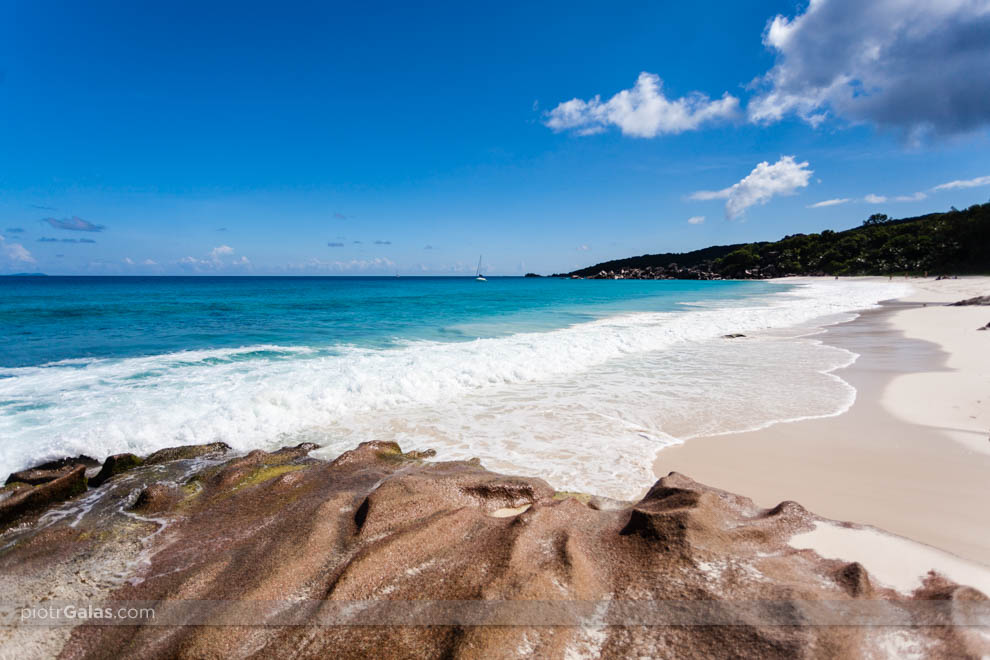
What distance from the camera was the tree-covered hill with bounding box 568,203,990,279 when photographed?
68.4 m

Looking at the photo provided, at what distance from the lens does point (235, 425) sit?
7.48m

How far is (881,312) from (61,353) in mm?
40531

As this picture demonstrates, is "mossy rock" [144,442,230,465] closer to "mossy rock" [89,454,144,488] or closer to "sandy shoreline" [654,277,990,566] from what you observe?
"mossy rock" [89,454,144,488]

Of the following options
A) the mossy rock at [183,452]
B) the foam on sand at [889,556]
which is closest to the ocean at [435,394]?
the mossy rock at [183,452]

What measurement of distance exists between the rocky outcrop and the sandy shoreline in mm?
1687

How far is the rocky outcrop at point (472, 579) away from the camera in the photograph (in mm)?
2121

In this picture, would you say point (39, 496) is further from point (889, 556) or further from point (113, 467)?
point (889, 556)

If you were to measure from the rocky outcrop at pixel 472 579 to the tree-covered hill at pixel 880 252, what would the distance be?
97.9 m

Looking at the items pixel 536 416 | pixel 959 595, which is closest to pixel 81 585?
pixel 959 595

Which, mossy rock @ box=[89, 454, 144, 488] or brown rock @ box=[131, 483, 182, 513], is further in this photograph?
mossy rock @ box=[89, 454, 144, 488]

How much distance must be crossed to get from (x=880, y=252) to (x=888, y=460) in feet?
371

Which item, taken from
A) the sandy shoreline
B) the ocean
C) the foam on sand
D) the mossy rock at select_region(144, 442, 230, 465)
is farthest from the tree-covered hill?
the mossy rock at select_region(144, 442, 230, 465)

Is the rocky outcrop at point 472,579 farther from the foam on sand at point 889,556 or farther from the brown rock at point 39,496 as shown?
the brown rock at point 39,496

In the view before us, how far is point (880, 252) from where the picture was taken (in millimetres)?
87375
